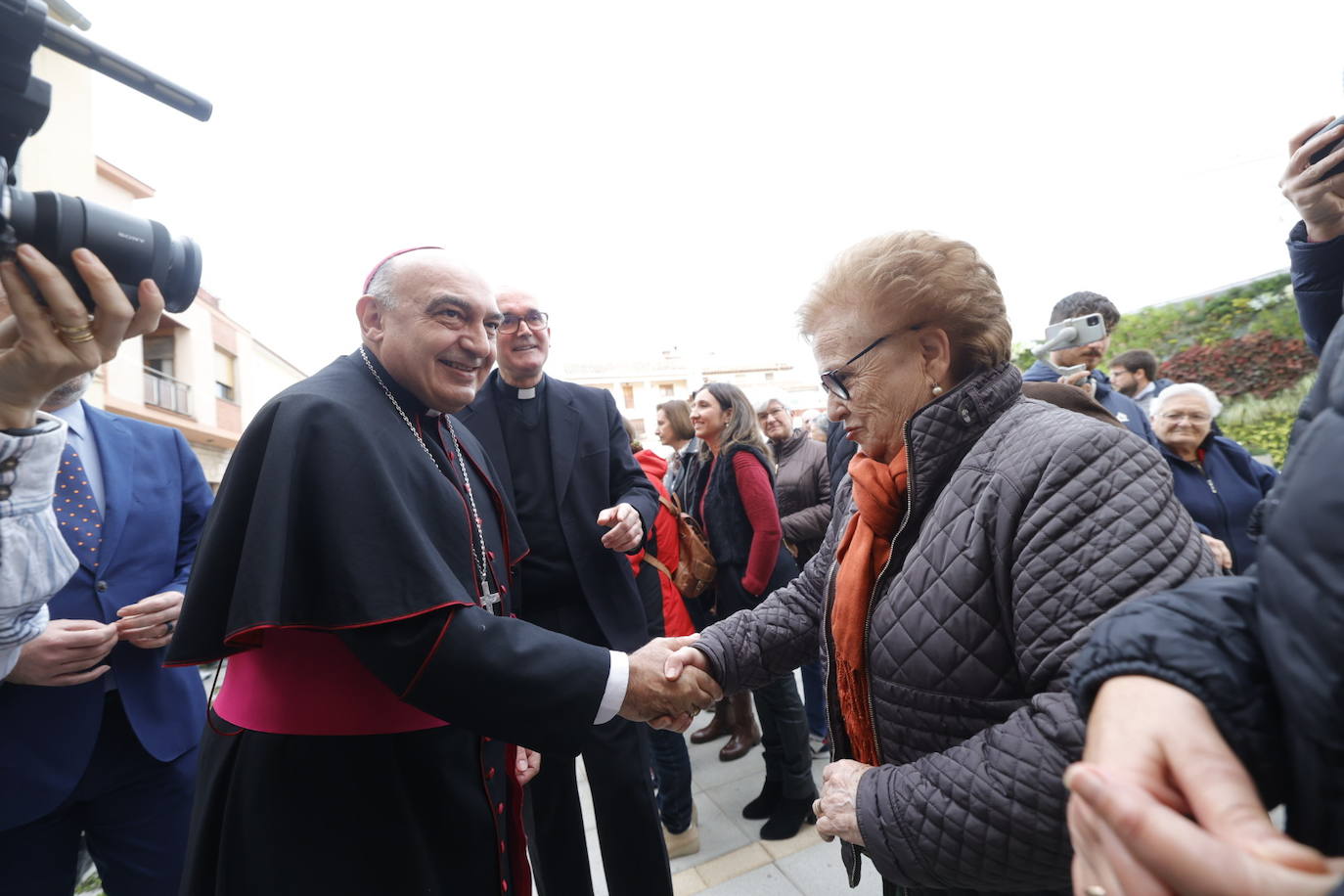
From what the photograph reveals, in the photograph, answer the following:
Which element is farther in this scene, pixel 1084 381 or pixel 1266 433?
pixel 1266 433

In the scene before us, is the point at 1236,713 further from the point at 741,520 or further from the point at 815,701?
Answer: the point at 815,701

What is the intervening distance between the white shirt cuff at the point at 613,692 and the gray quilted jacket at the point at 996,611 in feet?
2.13

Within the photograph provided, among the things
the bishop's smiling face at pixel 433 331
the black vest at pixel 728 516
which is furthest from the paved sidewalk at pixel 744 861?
the bishop's smiling face at pixel 433 331

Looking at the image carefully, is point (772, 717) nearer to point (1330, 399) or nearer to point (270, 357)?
point (1330, 399)

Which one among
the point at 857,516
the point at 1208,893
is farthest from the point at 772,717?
the point at 1208,893

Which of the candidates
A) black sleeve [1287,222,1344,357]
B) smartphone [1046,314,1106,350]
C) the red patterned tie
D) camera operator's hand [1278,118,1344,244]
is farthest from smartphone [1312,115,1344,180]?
the red patterned tie

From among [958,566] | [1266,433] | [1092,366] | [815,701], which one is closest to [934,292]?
[958,566]

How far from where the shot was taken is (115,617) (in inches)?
83.8

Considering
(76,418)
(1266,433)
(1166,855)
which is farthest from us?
(1266,433)

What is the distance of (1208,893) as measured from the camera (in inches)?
20.3

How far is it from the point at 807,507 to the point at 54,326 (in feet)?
13.7

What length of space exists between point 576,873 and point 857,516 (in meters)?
1.94

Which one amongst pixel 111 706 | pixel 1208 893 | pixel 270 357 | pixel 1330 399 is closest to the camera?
pixel 1208 893

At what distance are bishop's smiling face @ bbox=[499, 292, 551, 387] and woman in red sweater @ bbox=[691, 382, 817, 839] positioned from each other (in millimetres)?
1488
